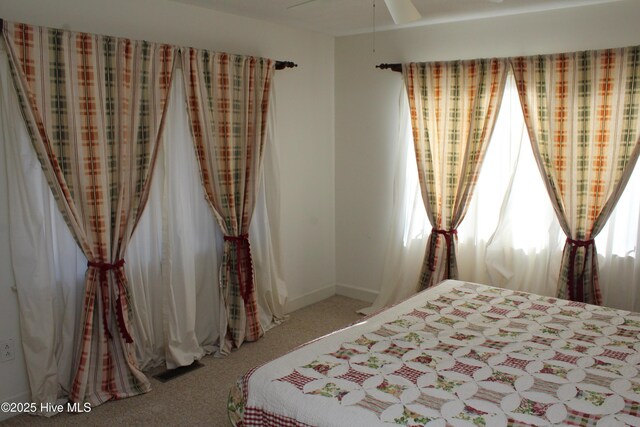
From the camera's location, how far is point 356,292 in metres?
5.00

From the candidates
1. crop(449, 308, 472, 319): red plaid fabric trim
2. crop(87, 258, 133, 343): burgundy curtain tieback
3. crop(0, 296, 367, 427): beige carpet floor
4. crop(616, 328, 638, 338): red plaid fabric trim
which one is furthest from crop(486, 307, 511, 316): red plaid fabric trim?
crop(87, 258, 133, 343): burgundy curtain tieback

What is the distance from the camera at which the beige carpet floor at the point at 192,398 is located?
9.45ft

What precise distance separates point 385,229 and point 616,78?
2139 millimetres

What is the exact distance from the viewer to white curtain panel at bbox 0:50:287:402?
2852 mm

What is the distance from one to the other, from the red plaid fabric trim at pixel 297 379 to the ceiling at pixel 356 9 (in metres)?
2.42

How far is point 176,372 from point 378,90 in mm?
2817

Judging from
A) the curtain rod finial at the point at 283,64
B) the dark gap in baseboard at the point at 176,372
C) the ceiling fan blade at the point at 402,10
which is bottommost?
the dark gap in baseboard at the point at 176,372

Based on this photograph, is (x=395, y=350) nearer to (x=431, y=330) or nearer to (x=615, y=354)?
(x=431, y=330)

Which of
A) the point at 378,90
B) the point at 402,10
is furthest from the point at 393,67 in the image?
the point at 402,10

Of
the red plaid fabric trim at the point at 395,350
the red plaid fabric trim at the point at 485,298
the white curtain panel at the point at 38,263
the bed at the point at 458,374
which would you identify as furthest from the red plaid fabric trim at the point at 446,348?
the white curtain panel at the point at 38,263

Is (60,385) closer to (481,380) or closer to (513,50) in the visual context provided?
(481,380)

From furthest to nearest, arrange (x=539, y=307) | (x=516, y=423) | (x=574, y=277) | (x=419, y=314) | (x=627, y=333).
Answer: (x=574, y=277) → (x=539, y=307) → (x=419, y=314) → (x=627, y=333) → (x=516, y=423)

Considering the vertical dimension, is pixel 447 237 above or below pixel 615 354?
above

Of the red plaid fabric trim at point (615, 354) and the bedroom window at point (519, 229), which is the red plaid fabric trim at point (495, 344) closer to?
the red plaid fabric trim at point (615, 354)
